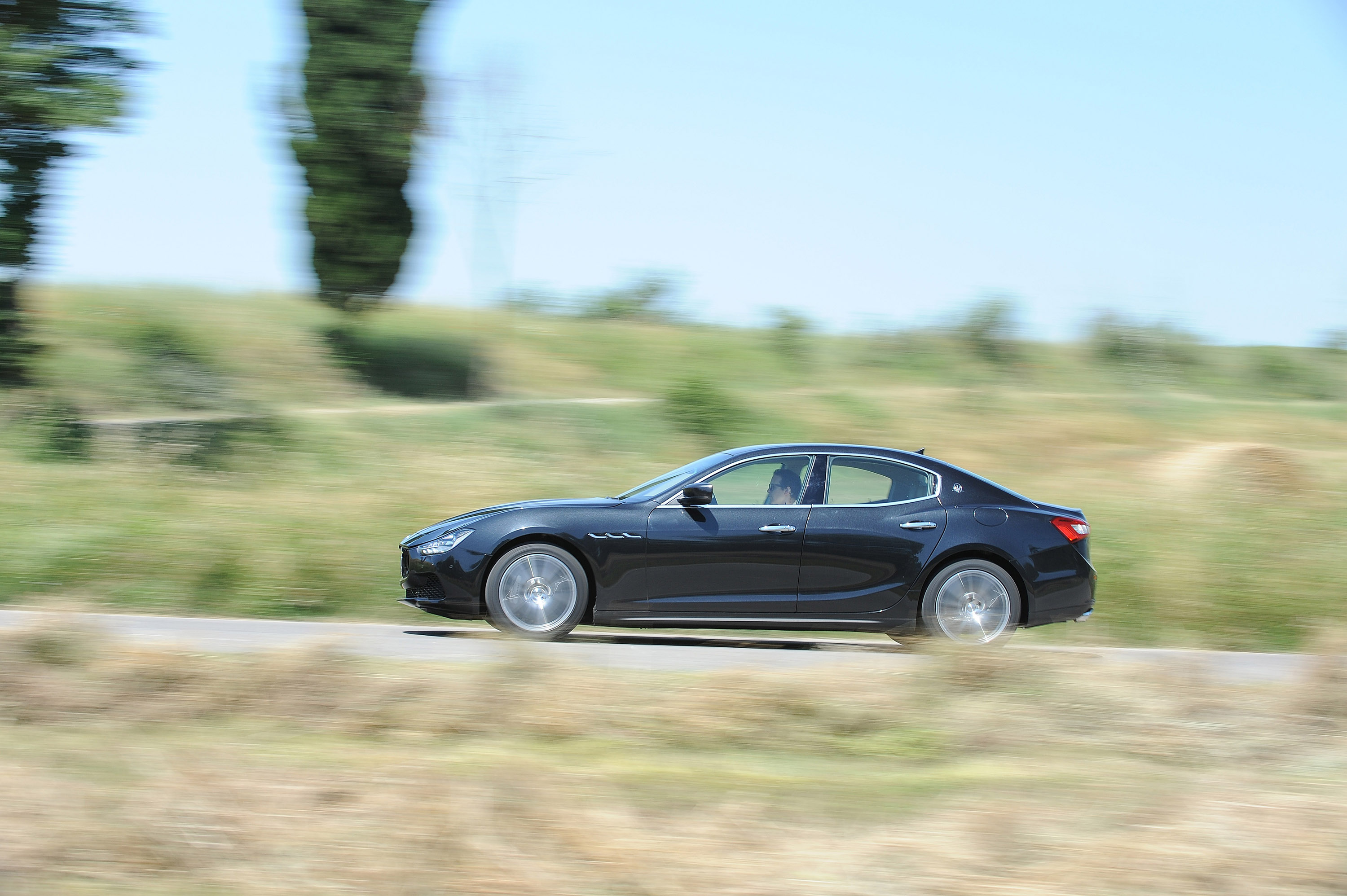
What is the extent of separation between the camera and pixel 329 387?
21203 millimetres

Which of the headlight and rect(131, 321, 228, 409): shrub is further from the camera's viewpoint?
rect(131, 321, 228, 409): shrub

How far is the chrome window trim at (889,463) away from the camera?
8.35 m

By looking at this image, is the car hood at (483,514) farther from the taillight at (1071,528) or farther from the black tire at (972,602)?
the taillight at (1071,528)

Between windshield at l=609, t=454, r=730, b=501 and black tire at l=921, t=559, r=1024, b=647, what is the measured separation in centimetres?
Answer: 179

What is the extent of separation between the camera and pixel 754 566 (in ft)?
26.7

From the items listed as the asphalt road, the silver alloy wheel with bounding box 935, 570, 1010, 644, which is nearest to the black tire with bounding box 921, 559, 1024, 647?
the silver alloy wheel with bounding box 935, 570, 1010, 644

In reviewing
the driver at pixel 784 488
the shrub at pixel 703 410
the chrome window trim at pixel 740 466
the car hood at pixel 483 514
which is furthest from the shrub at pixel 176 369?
the driver at pixel 784 488

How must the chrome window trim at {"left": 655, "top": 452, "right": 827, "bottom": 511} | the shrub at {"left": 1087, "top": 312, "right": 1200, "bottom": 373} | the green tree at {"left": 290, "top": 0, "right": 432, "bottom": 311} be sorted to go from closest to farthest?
the chrome window trim at {"left": 655, "top": 452, "right": 827, "bottom": 511}, the green tree at {"left": 290, "top": 0, "right": 432, "bottom": 311}, the shrub at {"left": 1087, "top": 312, "right": 1200, "bottom": 373}

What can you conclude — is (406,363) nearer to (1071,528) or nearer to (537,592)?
(537,592)

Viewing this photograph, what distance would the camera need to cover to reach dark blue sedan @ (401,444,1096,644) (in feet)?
26.6

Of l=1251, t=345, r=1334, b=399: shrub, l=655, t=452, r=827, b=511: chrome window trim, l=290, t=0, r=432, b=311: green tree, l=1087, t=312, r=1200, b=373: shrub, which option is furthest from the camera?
l=1251, t=345, r=1334, b=399: shrub

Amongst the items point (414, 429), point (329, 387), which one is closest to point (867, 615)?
point (414, 429)

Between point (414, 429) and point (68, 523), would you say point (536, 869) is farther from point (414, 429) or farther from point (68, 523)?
point (414, 429)

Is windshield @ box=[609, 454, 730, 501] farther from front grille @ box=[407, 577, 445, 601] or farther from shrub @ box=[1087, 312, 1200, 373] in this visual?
shrub @ box=[1087, 312, 1200, 373]
